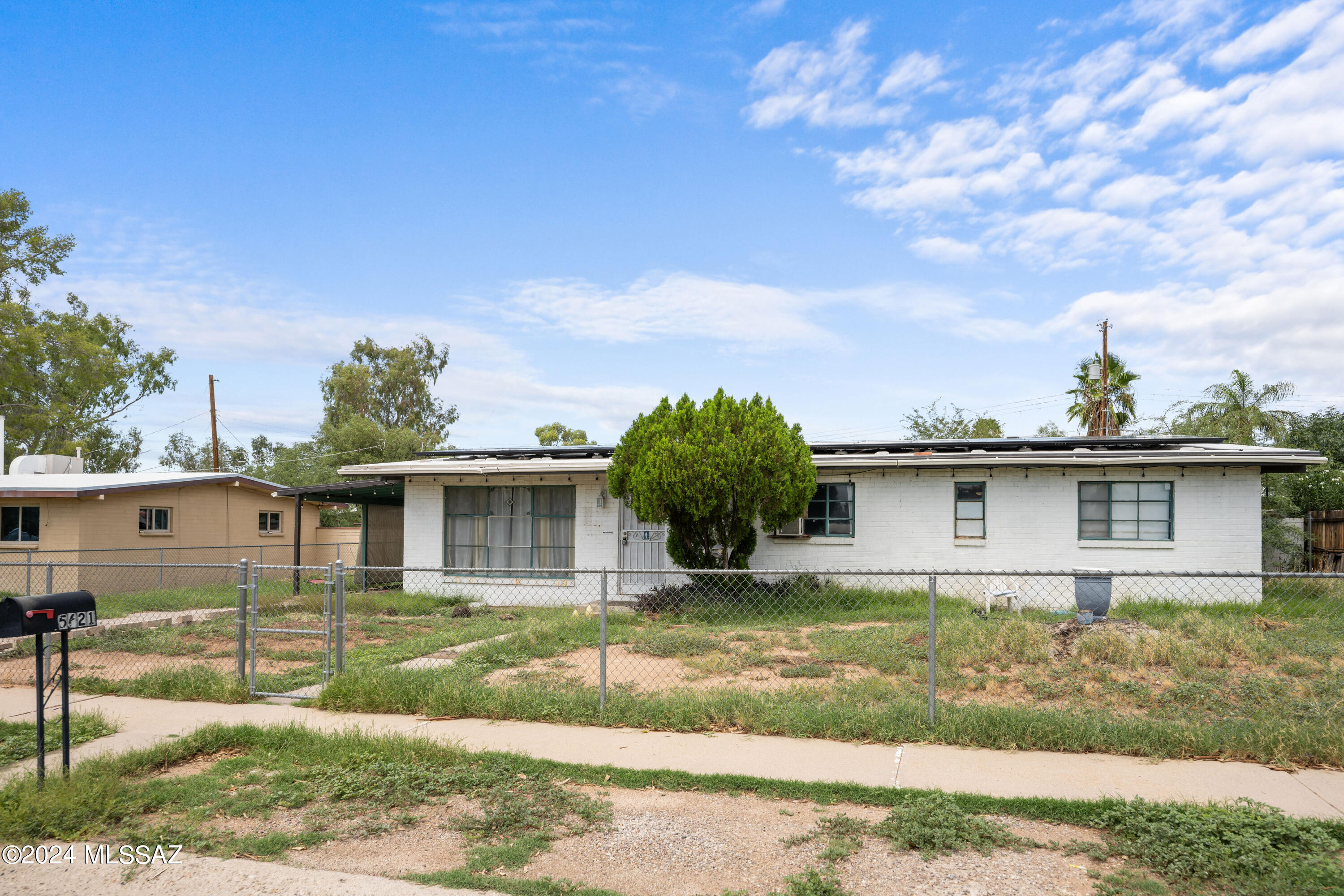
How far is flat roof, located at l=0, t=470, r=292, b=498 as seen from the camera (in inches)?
771

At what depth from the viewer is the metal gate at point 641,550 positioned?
16.8m

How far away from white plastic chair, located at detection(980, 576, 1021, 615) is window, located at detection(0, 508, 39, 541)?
71.2ft

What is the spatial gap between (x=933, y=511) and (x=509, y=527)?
866 cm

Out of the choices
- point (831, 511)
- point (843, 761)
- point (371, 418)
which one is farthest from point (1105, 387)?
point (371, 418)

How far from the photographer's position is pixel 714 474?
13930 millimetres

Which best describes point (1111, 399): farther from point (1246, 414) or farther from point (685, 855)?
point (685, 855)

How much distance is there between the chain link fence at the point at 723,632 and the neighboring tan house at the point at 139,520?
374 centimetres

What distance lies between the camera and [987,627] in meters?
10.7

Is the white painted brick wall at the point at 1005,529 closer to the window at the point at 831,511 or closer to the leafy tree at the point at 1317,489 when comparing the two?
the window at the point at 831,511

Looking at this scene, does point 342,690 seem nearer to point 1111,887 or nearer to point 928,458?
point 1111,887

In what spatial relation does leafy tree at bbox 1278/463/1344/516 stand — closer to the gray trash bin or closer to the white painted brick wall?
the white painted brick wall

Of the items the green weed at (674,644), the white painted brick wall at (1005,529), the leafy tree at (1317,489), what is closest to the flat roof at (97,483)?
the white painted brick wall at (1005,529)

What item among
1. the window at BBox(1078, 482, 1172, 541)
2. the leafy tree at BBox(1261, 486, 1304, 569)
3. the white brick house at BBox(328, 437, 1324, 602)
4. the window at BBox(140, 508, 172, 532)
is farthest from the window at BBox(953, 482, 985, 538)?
the window at BBox(140, 508, 172, 532)

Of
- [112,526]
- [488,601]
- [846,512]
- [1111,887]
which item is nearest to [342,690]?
[1111,887]
